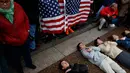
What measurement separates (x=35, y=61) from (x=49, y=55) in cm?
33

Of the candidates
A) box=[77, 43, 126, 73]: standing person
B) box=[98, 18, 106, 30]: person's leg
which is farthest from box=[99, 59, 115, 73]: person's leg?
box=[98, 18, 106, 30]: person's leg

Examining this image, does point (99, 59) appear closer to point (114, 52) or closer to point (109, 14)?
point (114, 52)

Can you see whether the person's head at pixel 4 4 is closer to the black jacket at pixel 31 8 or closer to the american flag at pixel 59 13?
the black jacket at pixel 31 8

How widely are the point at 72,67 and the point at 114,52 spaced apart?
0.99 m

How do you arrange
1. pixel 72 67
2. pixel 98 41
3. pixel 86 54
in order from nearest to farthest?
pixel 72 67 < pixel 86 54 < pixel 98 41

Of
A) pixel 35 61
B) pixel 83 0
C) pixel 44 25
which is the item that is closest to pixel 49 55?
pixel 35 61

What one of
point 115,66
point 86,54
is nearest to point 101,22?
point 86,54

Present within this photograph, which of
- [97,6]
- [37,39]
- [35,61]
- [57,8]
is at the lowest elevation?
[35,61]

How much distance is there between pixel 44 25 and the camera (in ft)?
11.7

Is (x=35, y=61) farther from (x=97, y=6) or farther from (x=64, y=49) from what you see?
(x=97, y=6)

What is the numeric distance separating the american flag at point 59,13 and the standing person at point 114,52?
2.41 feet

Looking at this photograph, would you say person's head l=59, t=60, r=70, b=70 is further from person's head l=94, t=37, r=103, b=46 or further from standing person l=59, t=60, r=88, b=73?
person's head l=94, t=37, r=103, b=46

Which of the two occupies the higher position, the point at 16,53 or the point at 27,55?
the point at 16,53

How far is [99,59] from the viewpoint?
362cm
